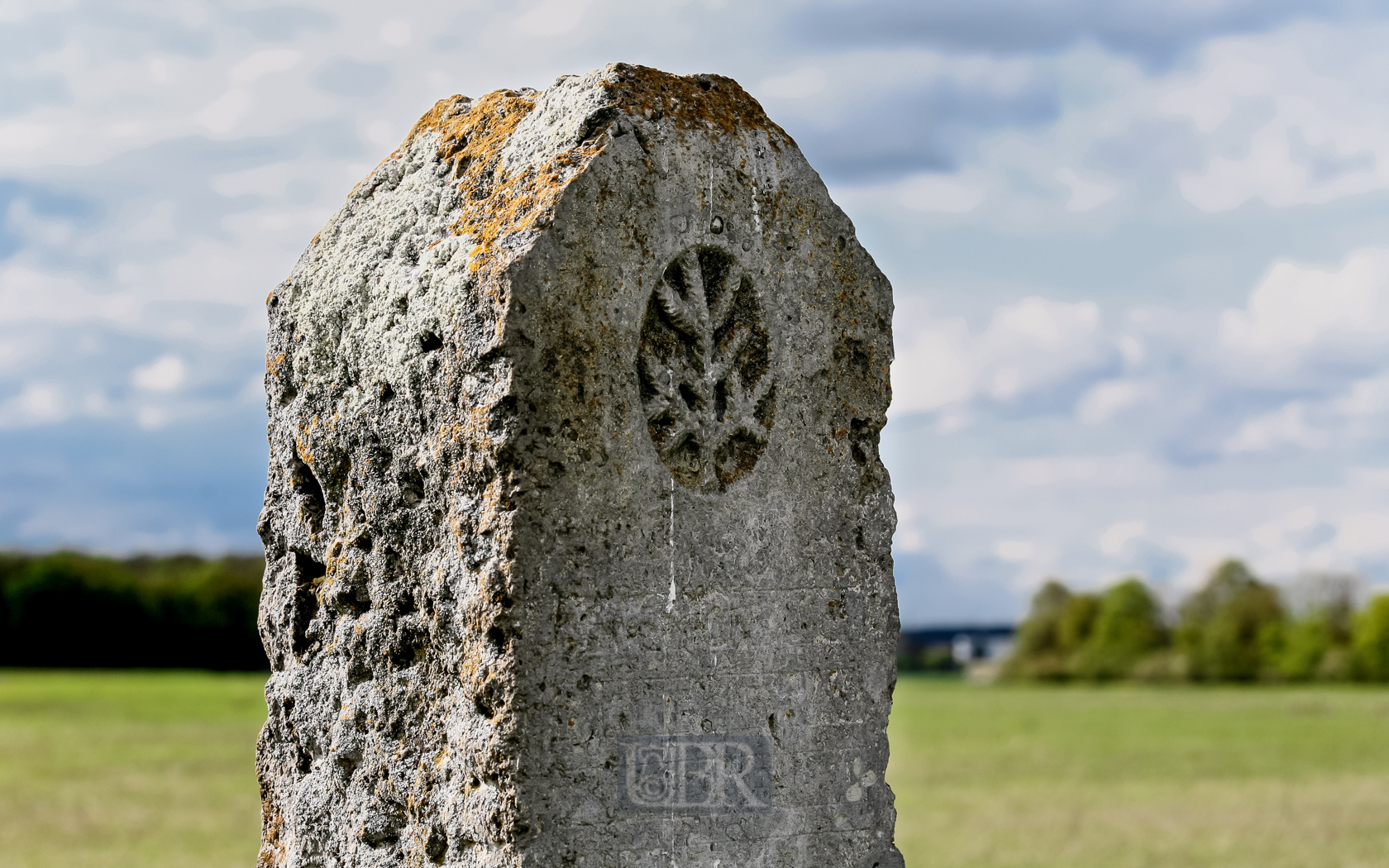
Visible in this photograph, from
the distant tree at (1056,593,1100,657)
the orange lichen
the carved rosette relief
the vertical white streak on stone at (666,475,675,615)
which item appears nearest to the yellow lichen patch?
the orange lichen

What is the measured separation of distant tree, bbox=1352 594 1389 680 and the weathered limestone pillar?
57313 mm

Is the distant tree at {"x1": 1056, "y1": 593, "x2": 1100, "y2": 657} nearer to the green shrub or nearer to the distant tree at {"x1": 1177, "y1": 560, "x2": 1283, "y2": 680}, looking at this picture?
the distant tree at {"x1": 1177, "y1": 560, "x2": 1283, "y2": 680}

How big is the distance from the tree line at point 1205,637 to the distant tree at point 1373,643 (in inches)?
1.3

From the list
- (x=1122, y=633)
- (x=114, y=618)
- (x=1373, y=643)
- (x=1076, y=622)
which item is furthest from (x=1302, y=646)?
(x=114, y=618)

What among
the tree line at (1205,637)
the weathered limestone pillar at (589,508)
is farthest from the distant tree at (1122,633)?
the weathered limestone pillar at (589,508)

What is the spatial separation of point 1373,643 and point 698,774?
5857cm

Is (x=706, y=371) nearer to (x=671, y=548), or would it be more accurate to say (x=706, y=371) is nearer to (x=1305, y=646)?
(x=671, y=548)

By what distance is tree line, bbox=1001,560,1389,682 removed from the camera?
56844 mm

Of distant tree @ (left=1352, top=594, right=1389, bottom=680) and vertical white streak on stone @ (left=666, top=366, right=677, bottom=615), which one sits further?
distant tree @ (left=1352, top=594, right=1389, bottom=680)

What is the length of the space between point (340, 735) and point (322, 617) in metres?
0.41

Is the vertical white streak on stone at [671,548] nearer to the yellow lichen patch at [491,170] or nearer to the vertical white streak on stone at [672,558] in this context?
the vertical white streak on stone at [672,558]

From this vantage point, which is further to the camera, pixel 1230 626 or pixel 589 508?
pixel 1230 626

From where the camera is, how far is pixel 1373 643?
55625mm

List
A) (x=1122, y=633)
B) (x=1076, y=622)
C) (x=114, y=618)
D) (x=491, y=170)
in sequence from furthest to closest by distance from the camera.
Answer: (x=1076, y=622)
(x=1122, y=633)
(x=114, y=618)
(x=491, y=170)
